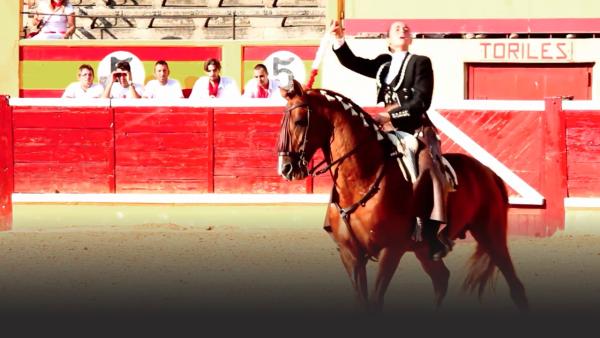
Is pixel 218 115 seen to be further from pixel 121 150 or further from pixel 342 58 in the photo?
pixel 342 58

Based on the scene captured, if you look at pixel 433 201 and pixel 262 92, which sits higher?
pixel 262 92

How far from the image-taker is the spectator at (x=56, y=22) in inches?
514

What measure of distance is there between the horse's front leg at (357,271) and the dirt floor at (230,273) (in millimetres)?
309

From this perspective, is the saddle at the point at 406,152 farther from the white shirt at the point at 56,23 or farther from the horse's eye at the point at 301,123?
the white shirt at the point at 56,23

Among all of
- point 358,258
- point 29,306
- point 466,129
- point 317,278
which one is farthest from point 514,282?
point 466,129

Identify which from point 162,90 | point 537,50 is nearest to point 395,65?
point 162,90

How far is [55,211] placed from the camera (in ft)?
36.3

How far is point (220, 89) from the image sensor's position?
11398 millimetres

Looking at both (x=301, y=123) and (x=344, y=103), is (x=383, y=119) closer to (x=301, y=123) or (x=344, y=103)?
(x=344, y=103)

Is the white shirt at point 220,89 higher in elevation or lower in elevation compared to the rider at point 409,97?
higher

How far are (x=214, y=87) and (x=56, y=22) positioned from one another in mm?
2451

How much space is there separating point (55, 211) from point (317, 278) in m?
3.84

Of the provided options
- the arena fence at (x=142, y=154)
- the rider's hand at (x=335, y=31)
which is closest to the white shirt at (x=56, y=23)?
the arena fence at (x=142, y=154)

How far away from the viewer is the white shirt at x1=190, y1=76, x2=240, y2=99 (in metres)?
11.4
